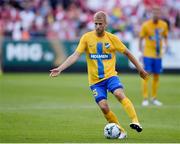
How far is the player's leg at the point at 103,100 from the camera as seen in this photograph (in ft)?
43.0

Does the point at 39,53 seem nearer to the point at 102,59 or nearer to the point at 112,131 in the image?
the point at 102,59

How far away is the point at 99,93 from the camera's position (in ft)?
43.3

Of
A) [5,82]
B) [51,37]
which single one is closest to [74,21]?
[51,37]

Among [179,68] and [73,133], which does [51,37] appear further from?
[73,133]

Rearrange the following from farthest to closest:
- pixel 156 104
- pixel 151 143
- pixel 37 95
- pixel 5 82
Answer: pixel 5 82
pixel 37 95
pixel 156 104
pixel 151 143

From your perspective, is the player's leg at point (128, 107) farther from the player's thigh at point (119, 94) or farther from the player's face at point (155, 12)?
the player's face at point (155, 12)

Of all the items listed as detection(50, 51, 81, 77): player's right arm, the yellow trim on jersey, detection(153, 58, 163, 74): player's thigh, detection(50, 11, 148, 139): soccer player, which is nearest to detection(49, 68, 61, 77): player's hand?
detection(50, 51, 81, 77): player's right arm

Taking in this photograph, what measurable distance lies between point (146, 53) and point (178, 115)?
12.8 ft

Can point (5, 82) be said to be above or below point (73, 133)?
below

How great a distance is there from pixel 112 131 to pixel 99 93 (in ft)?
2.50

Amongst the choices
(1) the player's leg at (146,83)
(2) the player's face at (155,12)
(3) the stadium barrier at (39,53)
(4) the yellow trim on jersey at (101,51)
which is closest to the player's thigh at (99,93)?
(4) the yellow trim on jersey at (101,51)

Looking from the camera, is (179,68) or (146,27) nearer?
(146,27)

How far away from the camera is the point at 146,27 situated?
791 inches

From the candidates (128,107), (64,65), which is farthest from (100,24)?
(128,107)
